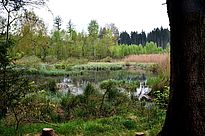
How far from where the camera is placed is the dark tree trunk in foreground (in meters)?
4.27

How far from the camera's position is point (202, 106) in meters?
4.27

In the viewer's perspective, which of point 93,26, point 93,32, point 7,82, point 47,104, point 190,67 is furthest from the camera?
point 93,26

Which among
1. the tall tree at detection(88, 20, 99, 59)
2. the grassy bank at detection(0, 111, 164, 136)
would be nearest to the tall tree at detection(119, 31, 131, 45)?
the tall tree at detection(88, 20, 99, 59)

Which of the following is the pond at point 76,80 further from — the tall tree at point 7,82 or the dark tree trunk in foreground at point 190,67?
the dark tree trunk in foreground at point 190,67

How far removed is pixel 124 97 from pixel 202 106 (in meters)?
6.32

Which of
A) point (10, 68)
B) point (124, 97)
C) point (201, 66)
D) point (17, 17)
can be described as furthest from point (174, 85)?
point (124, 97)

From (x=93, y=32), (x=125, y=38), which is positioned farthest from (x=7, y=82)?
(x=125, y=38)

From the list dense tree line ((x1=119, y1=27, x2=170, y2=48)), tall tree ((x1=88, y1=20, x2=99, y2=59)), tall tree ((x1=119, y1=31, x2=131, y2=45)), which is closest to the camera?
tall tree ((x1=88, y1=20, x2=99, y2=59))

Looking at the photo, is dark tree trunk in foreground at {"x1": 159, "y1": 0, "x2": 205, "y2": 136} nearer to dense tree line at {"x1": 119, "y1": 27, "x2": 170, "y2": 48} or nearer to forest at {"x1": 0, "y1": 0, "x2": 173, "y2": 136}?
forest at {"x1": 0, "y1": 0, "x2": 173, "y2": 136}

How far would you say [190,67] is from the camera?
14.1ft

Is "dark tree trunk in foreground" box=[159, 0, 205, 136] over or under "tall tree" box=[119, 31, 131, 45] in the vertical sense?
under

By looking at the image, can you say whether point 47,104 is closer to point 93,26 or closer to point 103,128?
point 103,128

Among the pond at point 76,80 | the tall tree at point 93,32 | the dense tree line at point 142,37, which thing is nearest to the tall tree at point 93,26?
the tall tree at point 93,32

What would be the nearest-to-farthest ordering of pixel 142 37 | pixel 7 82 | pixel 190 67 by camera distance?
pixel 190 67 < pixel 7 82 < pixel 142 37
